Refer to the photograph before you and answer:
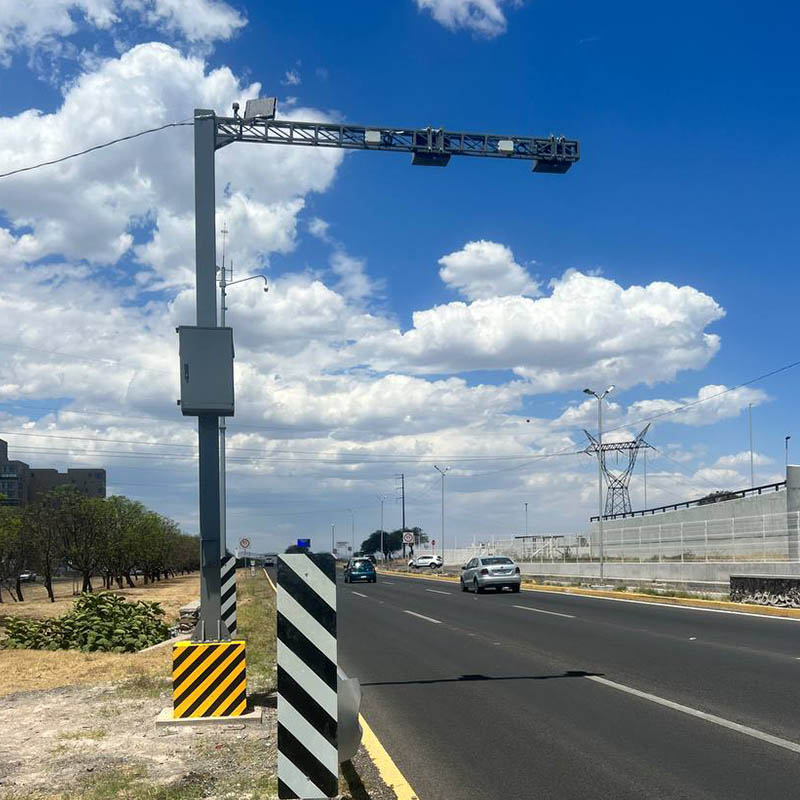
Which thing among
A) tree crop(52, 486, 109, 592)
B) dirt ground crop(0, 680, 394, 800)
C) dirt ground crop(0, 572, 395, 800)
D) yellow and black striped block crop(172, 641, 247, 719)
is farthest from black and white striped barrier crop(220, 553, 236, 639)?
tree crop(52, 486, 109, 592)

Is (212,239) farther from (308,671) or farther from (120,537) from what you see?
(120,537)

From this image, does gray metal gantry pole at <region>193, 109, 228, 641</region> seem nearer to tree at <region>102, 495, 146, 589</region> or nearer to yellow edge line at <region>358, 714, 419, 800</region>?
yellow edge line at <region>358, 714, 419, 800</region>

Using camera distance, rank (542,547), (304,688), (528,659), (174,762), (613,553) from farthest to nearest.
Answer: (542,547) < (613,553) < (528,659) < (174,762) < (304,688)

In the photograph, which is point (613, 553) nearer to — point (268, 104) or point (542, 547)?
point (542, 547)

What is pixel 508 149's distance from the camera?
15.4 meters

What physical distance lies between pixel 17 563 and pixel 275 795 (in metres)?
42.9

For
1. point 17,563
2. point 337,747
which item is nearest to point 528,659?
point 337,747

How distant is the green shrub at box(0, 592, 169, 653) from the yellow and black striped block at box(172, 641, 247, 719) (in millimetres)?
8911

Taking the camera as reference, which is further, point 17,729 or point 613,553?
point 613,553

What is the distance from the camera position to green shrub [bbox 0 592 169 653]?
17.9m

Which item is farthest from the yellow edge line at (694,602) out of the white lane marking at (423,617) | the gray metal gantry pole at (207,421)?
the gray metal gantry pole at (207,421)

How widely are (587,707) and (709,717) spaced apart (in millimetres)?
1344

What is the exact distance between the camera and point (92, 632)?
18.2 m

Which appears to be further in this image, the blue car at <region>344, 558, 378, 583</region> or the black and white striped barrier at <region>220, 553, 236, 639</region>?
the blue car at <region>344, 558, 378, 583</region>
